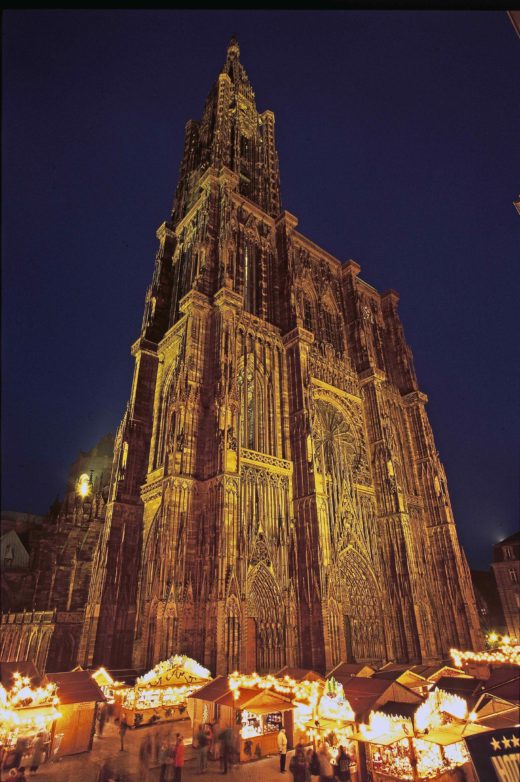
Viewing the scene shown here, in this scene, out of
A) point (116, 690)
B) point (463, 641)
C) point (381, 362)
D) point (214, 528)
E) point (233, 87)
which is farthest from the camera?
point (233, 87)

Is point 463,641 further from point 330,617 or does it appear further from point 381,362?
point 381,362

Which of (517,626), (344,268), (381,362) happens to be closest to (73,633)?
(381,362)

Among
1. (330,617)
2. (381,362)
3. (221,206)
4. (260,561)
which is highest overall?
(221,206)

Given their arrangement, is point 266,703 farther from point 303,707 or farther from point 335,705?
point 335,705

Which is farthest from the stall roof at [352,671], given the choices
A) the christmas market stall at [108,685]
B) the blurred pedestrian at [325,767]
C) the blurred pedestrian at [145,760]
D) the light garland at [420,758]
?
the christmas market stall at [108,685]

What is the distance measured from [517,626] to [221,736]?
3748cm

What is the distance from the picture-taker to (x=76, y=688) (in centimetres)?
1310

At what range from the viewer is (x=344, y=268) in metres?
37.8

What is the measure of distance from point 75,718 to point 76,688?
763mm

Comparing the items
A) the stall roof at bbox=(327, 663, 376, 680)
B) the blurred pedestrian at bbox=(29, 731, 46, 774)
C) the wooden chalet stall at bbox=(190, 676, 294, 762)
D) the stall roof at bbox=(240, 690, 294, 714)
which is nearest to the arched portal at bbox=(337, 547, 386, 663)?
the stall roof at bbox=(327, 663, 376, 680)

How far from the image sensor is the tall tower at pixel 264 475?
63.6 feet

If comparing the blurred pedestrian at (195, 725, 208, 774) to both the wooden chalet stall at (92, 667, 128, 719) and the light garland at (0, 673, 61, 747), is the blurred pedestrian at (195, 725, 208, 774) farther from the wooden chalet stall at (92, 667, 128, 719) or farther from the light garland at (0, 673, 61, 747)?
the wooden chalet stall at (92, 667, 128, 719)

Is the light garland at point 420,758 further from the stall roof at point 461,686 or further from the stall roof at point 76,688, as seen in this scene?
the stall roof at point 76,688

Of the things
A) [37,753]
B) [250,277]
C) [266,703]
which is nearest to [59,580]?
[37,753]
